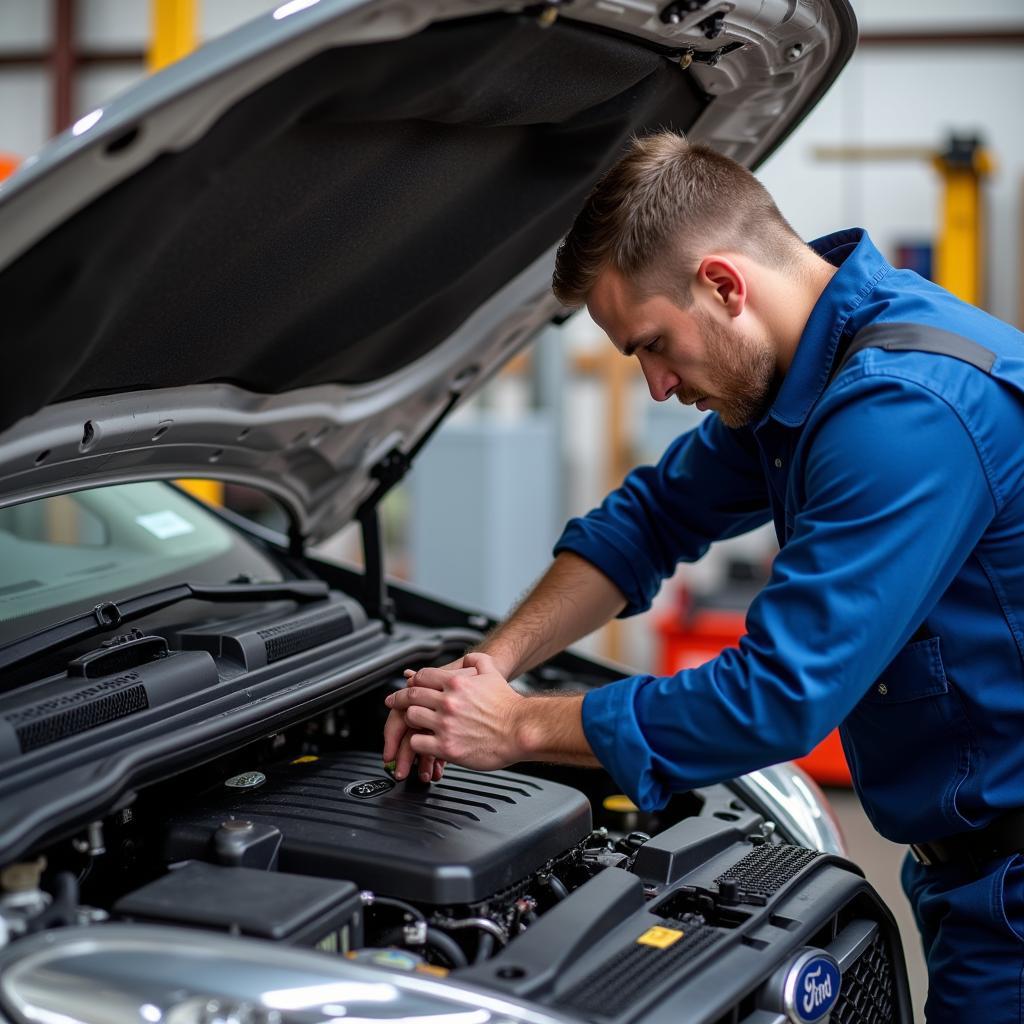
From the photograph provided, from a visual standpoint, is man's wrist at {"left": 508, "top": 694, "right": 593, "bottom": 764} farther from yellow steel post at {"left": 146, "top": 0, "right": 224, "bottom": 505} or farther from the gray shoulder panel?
yellow steel post at {"left": 146, "top": 0, "right": 224, "bottom": 505}

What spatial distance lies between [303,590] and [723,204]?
931mm

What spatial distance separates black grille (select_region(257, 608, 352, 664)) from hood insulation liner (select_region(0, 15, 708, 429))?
1.15 feet

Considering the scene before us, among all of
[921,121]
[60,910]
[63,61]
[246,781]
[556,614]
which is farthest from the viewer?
[63,61]

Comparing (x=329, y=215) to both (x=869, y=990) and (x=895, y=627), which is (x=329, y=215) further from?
(x=869, y=990)

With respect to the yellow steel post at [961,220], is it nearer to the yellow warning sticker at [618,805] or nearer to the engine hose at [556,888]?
the yellow warning sticker at [618,805]

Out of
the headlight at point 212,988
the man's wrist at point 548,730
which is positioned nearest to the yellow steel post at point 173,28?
the man's wrist at point 548,730

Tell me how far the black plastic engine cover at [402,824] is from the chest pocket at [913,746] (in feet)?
1.20

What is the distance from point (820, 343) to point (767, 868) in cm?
66

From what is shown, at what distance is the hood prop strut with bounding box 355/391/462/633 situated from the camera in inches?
86.8

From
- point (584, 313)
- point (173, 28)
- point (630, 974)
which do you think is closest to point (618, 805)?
point (630, 974)

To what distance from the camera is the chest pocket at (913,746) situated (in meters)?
1.48

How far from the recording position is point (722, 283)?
1.46 meters

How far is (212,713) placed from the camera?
157cm

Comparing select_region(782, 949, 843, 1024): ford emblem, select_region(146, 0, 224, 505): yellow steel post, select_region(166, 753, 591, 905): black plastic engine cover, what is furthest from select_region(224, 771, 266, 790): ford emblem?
select_region(146, 0, 224, 505): yellow steel post
